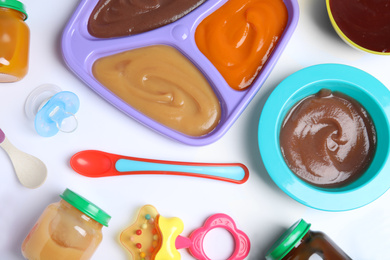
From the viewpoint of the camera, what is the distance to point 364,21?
108 cm

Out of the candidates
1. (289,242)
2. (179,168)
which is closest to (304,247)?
(289,242)

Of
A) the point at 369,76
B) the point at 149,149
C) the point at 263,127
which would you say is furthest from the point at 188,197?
the point at 369,76

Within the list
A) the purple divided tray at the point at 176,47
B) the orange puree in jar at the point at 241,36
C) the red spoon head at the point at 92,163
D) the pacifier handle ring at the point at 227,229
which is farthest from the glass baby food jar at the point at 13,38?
the pacifier handle ring at the point at 227,229

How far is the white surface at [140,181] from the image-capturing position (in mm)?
1092

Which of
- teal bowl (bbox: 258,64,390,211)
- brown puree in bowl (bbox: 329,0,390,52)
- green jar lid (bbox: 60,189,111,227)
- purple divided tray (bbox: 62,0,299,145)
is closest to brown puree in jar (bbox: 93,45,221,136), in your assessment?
purple divided tray (bbox: 62,0,299,145)

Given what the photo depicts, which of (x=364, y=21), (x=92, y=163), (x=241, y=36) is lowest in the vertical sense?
(x=92, y=163)

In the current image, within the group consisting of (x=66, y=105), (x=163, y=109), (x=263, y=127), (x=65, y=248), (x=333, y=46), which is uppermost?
(x=333, y=46)

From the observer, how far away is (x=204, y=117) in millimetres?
1083

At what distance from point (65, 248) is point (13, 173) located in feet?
0.82

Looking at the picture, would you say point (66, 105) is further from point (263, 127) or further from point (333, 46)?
point (333, 46)

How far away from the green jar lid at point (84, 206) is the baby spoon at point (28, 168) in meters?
0.11

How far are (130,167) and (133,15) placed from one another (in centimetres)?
41

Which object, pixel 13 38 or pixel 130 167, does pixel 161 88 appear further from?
pixel 13 38

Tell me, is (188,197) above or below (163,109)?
below
